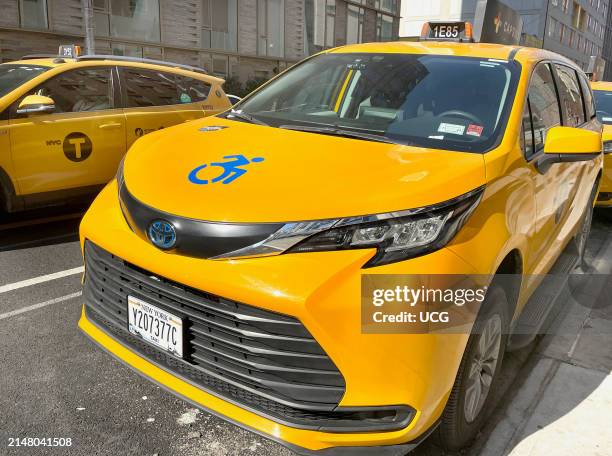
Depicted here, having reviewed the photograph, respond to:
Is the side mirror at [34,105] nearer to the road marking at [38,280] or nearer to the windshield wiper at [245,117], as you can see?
the road marking at [38,280]

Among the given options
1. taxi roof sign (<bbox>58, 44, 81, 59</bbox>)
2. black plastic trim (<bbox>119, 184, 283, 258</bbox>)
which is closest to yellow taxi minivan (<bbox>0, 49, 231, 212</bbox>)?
taxi roof sign (<bbox>58, 44, 81, 59</bbox>)

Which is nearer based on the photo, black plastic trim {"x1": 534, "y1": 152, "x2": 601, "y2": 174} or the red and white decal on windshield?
the red and white decal on windshield

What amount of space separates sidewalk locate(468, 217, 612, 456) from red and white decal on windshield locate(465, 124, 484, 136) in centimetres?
135

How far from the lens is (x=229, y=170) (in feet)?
7.70

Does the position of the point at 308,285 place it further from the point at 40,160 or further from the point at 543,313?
the point at 40,160

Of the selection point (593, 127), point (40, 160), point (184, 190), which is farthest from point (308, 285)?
point (40, 160)

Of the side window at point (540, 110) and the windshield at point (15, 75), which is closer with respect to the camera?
the side window at point (540, 110)

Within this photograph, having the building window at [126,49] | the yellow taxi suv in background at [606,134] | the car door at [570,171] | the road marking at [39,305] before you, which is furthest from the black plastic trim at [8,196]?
the building window at [126,49]

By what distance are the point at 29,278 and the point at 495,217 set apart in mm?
3546

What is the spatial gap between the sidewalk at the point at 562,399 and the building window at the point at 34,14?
18943mm

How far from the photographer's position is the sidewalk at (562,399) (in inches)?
99.3

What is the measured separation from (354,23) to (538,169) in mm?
33918

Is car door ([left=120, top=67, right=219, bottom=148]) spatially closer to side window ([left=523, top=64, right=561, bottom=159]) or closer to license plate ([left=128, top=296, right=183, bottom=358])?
license plate ([left=128, top=296, right=183, bottom=358])

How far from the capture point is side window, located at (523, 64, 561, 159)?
2.85 metres
